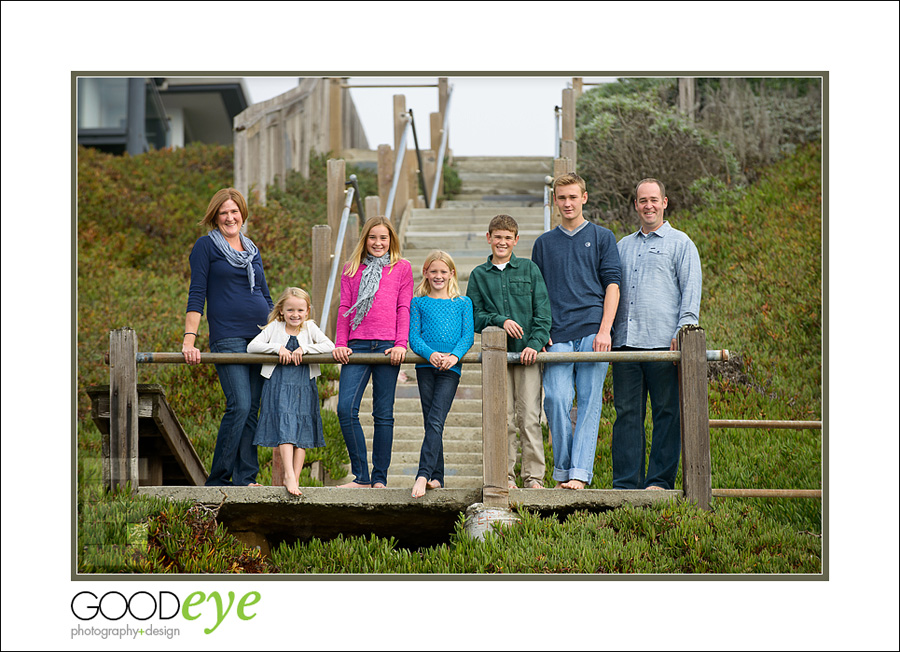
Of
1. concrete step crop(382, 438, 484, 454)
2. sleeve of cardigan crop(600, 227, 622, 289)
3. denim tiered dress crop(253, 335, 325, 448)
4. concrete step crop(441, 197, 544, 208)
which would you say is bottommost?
concrete step crop(382, 438, 484, 454)

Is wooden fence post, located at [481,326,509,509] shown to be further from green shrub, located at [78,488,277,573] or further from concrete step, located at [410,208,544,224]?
concrete step, located at [410,208,544,224]

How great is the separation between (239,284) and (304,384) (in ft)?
2.14

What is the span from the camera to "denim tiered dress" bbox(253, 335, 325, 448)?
201 inches

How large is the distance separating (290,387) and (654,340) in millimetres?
1923

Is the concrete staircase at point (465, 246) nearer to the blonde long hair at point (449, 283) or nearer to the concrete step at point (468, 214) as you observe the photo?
the concrete step at point (468, 214)

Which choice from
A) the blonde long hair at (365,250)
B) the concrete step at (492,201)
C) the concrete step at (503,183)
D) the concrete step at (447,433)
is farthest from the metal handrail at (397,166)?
the blonde long hair at (365,250)

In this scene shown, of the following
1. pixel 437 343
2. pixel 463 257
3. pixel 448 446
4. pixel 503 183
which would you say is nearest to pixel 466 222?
pixel 463 257

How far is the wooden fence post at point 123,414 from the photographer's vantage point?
16.8 ft

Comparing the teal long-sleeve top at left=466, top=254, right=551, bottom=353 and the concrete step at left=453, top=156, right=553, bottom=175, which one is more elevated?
the concrete step at left=453, top=156, right=553, bottom=175

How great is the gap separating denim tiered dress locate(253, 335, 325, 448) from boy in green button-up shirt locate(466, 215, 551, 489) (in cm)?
96

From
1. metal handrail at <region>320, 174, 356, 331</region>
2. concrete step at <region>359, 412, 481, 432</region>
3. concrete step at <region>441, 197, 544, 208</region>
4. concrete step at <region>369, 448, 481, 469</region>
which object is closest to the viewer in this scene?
concrete step at <region>369, 448, 481, 469</region>

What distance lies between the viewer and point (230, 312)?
528cm

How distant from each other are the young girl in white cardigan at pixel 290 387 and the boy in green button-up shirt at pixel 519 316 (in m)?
0.88

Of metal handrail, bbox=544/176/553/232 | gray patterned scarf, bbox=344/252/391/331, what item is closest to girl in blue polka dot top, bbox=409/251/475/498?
gray patterned scarf, bbox=344/252/391/331
